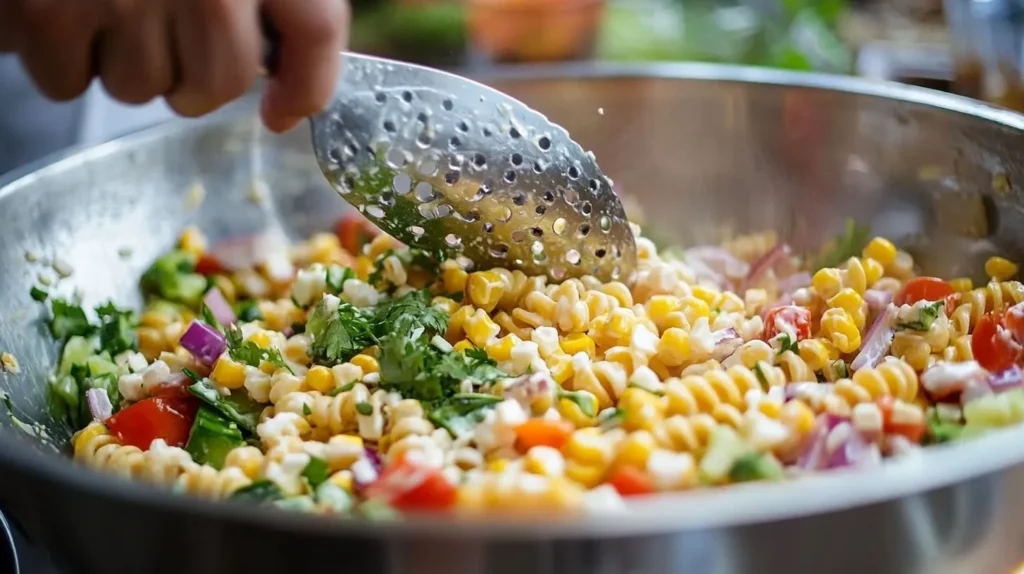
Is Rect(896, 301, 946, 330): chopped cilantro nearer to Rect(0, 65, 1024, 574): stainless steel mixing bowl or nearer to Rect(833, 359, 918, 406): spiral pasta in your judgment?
Rect(833, 359, 918, 406): spiral pasta

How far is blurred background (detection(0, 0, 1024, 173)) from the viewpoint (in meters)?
1.68

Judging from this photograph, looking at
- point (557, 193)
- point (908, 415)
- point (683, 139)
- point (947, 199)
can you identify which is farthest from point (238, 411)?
point (947, 199)

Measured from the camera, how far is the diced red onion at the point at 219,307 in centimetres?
132

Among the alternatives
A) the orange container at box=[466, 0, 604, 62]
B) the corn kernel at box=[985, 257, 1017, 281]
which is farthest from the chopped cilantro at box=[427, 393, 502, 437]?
the orange container at box=[466, 0, 604, 62]

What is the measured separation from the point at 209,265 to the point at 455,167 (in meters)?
0.47

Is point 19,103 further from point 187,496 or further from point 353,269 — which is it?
point 187,496

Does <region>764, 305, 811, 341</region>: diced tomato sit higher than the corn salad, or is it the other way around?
<region>764, 305, 811, 341</region>: diced tomato

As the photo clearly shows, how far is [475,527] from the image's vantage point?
0.61 m

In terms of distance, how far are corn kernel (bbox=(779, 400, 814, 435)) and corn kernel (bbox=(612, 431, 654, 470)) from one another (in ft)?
0.42

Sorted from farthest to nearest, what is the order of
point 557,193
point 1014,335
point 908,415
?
point 557,193
point 1014,335
point 908,415

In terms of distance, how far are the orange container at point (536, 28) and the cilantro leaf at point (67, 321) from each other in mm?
1085

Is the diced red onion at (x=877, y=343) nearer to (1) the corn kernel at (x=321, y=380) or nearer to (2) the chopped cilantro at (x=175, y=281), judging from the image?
(1) the corn kernel at (x=321, y=380)

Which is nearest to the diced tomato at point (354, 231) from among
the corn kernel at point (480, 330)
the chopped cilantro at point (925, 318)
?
the corn kernel at point (480, 330)

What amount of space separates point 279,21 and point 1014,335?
2.73 ft
